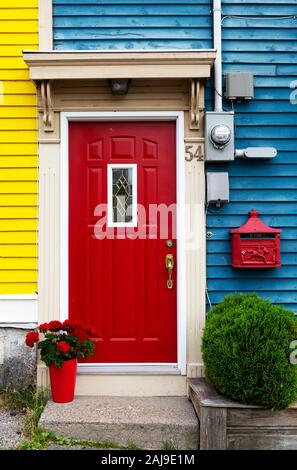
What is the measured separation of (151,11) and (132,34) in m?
0.26

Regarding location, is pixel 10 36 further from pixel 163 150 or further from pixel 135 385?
pixel 135 385

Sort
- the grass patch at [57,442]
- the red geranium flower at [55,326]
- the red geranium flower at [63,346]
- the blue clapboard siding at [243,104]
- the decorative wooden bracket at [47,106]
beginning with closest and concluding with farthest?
1. the grass patch at [57,442]
2. the red geranium flower at [63,346]
3. the red geranium flower at [55,326]
4. the decorative wooden bracket at [47,106]
5. the blue clapboard siding at [243,104]

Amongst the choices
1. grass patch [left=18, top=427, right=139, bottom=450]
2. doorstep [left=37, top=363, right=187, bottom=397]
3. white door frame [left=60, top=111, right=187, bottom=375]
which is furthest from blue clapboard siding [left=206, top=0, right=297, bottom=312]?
grass patch [left=18, top=427, right=139, bottom=450]

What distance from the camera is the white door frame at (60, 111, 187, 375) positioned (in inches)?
164

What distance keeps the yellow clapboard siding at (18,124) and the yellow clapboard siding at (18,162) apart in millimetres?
256

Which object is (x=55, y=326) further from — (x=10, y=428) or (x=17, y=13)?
(x=17, y=13)

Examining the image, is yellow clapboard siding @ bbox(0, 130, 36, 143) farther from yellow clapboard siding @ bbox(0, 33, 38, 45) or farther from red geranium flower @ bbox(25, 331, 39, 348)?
red geranium flower @ bbox(25, 331, 39, 348)

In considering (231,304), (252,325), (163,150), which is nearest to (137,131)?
(163,150)

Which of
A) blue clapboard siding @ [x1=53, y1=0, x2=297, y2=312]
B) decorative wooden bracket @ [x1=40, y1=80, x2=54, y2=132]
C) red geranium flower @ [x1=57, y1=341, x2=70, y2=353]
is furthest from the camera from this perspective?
blue clapboard siding @ [x1=53, y1=0, x2=297, y2=312]

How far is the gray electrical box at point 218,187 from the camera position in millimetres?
4117

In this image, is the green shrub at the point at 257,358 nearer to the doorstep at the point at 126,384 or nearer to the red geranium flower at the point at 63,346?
the doorstep at the point at 126,384

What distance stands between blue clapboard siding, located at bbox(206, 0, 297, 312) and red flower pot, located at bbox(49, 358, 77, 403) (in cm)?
134

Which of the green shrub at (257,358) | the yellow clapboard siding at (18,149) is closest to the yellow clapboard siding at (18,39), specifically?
the yellow clapboard siding at (18,149)

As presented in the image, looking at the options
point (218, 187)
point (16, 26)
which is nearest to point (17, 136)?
point (16, 26)
